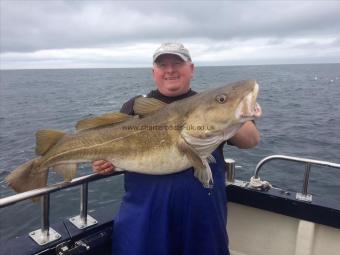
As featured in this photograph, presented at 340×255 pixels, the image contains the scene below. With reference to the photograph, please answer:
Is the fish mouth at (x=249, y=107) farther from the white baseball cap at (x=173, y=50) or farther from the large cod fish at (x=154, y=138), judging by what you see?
the white baseball cap at (x=173, y=50)

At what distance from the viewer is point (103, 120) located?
353 centimetres

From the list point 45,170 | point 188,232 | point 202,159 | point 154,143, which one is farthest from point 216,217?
point 45,170

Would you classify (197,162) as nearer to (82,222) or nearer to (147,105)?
(147,105)

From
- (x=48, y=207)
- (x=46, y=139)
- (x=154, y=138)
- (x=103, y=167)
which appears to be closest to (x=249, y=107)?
(x=154, y=138)

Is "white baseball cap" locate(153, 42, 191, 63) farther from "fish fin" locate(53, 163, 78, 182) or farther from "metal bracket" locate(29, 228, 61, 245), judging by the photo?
"metal bracket" locate(29, 228, 61, 245)

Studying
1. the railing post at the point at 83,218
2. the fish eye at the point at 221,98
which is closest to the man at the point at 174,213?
the railing post at the point at 83,218

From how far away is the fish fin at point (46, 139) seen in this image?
3.50 metres

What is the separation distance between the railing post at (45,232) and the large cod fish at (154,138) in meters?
0.21

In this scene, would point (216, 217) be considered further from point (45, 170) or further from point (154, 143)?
point (45, 170)

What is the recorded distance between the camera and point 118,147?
3.43 m

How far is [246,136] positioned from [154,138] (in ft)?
2.97

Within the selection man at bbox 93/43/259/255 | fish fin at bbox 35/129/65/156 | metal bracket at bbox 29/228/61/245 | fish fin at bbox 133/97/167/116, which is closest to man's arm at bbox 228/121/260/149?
man at bbox 93/43/259/255

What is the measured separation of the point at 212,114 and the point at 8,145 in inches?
684

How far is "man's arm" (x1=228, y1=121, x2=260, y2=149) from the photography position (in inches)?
141
